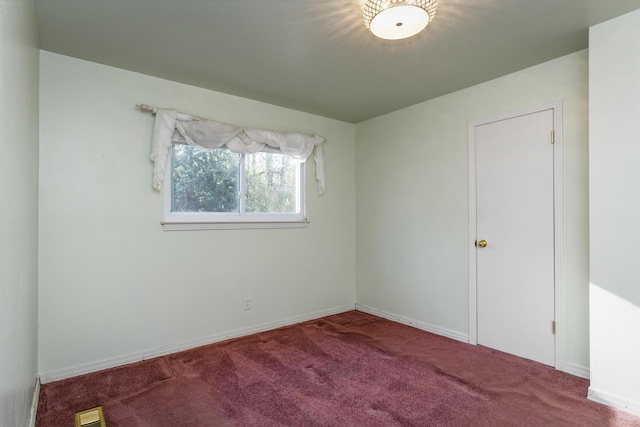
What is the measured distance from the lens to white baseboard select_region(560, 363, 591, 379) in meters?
2.42

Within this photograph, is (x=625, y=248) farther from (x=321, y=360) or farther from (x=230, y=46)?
(x=230, y=46)

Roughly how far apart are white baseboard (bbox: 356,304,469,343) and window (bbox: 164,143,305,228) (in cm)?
136

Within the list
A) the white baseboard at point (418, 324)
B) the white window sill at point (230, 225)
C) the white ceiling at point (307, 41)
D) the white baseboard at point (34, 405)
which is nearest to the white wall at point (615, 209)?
the white ceiling at point (307, 41)

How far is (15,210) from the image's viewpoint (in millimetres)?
1372

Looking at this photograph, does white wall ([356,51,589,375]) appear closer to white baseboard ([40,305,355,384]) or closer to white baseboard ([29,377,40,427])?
white baseboard ([40,305,355,384])

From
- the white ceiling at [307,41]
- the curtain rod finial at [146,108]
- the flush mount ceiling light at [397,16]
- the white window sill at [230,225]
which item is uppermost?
the white ceiling at [307,41]

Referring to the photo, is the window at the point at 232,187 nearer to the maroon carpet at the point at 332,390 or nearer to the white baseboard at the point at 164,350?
the white baseboard at the point at 164,350

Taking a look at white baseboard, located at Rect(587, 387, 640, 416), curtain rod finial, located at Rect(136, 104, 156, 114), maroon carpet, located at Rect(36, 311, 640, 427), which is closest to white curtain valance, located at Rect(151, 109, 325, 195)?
curtain rod finial, located at Rect(136, 104, 156, 114)

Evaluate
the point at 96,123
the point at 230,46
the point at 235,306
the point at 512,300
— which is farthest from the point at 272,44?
the point at 512,300

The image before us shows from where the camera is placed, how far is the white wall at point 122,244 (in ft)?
8.05

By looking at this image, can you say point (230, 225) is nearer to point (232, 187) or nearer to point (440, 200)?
point (232, 187)

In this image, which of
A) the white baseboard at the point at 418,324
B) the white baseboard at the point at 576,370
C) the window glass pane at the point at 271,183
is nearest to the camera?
the white baseboard at the point at 576,370

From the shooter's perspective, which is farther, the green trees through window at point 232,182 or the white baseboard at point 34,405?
the green trees through window at point 232,182

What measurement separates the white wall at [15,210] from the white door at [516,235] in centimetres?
314
